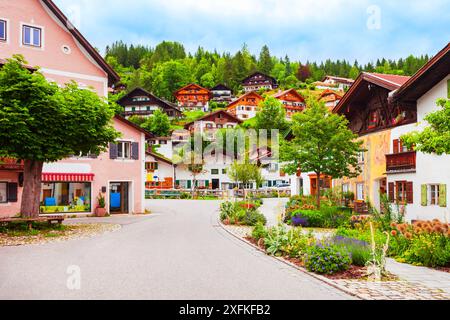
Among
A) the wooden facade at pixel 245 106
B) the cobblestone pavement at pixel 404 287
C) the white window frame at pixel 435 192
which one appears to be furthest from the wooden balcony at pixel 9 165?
the wooden facade at pixel 245 106

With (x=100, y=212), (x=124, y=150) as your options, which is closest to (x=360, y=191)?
(x=124, y=150)

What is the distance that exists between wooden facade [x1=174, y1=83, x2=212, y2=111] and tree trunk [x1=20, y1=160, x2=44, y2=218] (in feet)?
422

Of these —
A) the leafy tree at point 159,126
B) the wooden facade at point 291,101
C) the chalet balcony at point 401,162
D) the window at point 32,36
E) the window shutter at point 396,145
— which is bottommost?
the chalet balcony at point 401,162

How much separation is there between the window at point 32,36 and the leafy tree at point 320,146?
16207 mm

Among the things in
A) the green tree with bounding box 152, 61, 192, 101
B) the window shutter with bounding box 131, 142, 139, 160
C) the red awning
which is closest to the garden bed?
the red awning

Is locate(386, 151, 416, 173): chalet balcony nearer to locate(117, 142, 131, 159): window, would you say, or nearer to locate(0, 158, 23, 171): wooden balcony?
locate(117, 142, 131, 159): window

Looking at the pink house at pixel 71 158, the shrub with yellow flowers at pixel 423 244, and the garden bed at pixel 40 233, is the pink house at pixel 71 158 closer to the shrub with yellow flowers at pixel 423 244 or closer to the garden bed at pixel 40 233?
the garden bed at pixel 40 233

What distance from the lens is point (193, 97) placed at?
151m

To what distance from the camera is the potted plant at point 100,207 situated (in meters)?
32.4

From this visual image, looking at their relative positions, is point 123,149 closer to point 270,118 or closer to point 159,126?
point 159,126

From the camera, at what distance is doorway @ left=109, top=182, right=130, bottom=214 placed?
3462 centimetres

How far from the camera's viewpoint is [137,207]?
116 ft

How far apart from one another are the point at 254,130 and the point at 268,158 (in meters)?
29.0
